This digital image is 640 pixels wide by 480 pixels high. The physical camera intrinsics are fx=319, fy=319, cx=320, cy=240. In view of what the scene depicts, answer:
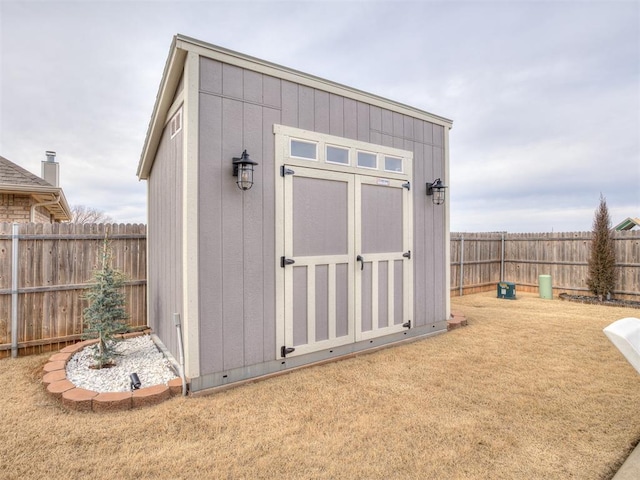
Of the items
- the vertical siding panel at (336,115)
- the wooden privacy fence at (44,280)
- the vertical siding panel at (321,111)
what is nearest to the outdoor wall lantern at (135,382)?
the wooden privacy fence at (44,280)

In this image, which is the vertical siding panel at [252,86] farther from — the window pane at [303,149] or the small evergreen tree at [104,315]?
the small evergreen tree at [104,315]

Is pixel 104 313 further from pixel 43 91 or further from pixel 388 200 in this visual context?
pixel 43 91

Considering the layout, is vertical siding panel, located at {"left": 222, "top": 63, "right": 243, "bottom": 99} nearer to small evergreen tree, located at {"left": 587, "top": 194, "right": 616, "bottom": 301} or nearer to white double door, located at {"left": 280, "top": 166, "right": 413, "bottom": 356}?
white double door, located at {"left": 280, "top": 166, "right": 413, "bottom": 356}

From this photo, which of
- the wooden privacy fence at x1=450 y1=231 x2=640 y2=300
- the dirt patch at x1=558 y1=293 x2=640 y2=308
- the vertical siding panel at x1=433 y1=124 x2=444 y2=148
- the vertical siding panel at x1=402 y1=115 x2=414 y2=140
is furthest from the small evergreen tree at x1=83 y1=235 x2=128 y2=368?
the dirt patch at x1=558 y1=293 x2=640 y2=308

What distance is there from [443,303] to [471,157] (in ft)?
23.3

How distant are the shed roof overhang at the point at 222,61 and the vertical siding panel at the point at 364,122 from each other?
0.08m

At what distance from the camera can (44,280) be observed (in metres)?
4.19

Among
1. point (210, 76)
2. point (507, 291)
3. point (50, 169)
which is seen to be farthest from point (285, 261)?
point (50, 169)

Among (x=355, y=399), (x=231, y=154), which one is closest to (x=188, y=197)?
(x=231, y=154)

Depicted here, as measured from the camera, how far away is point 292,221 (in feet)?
11.4

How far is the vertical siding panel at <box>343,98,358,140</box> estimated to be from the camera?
390 centimetres

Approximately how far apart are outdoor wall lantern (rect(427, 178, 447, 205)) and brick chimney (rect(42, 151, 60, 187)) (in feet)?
37.7

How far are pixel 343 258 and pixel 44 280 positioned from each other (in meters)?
3.92

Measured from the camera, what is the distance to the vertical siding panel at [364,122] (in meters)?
4.03
